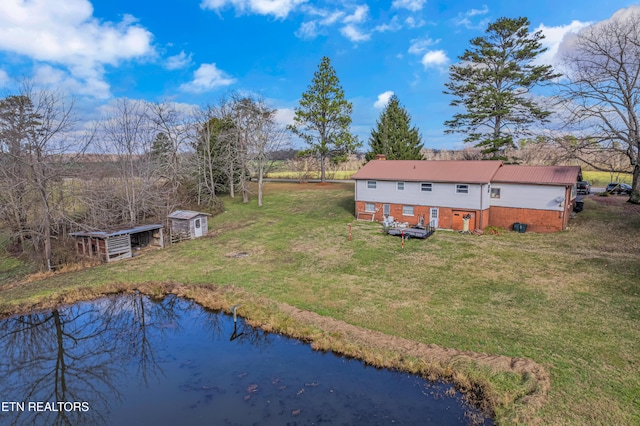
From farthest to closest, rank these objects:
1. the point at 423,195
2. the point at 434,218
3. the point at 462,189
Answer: the point at 423,195, the point at 434,218, the point at 462,189

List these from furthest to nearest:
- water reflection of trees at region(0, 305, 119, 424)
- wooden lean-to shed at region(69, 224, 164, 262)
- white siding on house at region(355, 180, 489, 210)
Result: 1. white siding on house at region(355, 180, 489, 210)
2. wooden lean-to shed at region(69, 224, 164, 262)
3. water reflection of trees at region(0, 305, 119, 424)

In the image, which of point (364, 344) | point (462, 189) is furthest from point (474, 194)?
point (364, 344)

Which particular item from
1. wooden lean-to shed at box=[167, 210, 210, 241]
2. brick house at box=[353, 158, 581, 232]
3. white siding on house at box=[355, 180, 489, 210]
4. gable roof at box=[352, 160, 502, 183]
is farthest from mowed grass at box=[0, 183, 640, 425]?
gable roof at box=[352, 160, 502, 183]

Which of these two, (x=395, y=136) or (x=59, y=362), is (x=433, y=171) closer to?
(x=395, y=136)

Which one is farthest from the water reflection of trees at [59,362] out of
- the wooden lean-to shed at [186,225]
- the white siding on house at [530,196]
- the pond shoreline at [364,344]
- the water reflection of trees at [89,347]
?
the white siding on house at [530,196]

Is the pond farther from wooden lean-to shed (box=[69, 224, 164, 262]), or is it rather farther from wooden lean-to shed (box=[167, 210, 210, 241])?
wooden lean-to shed (box=[167, 210, 210, 241])

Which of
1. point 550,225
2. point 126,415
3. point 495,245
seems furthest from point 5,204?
point 550,225
